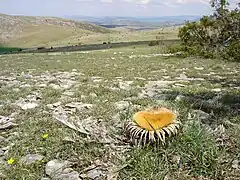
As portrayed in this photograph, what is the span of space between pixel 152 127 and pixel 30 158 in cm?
175

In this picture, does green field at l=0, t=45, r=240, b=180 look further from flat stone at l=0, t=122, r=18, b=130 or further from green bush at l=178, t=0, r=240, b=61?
green bush at l=178, t=0, r=240, b=61

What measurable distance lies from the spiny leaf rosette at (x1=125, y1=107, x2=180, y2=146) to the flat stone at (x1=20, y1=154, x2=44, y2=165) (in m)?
1.28

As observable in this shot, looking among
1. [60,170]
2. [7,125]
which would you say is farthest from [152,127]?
[7,125]

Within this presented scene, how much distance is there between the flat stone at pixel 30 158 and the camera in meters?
4.69

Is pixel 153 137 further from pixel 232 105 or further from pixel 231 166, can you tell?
pixel 232 105

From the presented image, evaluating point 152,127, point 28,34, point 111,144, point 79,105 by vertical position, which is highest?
point 152,127

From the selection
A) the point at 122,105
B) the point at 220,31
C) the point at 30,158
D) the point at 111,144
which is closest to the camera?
the point at 111,144

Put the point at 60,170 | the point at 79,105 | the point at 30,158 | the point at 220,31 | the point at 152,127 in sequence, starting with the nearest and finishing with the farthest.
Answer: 1. the point at 60,170
2. the point at 152,127
3. the point at 30,158
4. the point at 220,31
5. the point at 79,105

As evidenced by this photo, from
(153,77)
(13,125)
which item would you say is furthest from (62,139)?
(153,77)

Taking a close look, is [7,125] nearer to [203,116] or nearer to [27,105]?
[27,105]

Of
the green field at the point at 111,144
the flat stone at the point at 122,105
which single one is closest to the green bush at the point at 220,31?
the green field at the point at 111,144

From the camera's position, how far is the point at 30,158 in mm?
4805

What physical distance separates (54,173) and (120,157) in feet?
2.77

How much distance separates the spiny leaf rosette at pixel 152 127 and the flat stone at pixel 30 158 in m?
1.28
